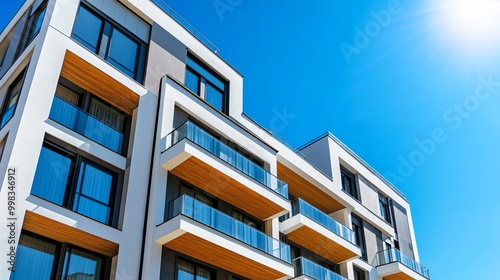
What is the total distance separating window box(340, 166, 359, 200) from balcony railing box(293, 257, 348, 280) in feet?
22.5

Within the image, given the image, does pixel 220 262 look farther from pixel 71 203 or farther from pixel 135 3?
pixel 135 3

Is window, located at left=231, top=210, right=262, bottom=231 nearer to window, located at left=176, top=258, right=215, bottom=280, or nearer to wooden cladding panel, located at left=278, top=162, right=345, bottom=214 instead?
window, located at left=176, top=258, right=215, bottom=280

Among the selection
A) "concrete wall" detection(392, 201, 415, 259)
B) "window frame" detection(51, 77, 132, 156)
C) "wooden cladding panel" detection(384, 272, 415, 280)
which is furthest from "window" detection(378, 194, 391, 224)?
"window frame" detection(51, 77, 132, 156)

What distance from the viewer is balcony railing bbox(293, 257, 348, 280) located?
18.7 metres

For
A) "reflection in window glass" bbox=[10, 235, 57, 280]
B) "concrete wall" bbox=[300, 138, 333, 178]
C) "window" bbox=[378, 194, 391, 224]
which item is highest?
"concrete wall" bbox=[300, 138, 333, 178]

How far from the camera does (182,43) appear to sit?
18922 mm

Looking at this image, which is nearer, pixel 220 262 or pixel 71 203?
pixel 71 203

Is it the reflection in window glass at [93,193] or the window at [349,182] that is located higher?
the window at [349,182]

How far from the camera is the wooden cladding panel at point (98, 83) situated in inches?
576

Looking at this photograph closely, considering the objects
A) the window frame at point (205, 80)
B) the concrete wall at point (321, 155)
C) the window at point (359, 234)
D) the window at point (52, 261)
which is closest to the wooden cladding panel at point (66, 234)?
the window at point (52, 261)

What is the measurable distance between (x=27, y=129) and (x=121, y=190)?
330 centimetres

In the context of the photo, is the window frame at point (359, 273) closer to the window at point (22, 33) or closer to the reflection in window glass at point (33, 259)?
the reflection in window glass at point (33, 259)

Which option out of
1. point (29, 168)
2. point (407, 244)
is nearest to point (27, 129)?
point (29, 168)

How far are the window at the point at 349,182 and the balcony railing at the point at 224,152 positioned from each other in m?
8.07
